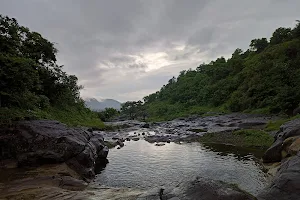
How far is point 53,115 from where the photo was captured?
4056cm

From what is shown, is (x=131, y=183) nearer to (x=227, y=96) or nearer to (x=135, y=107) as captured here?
(x=227, y=96)

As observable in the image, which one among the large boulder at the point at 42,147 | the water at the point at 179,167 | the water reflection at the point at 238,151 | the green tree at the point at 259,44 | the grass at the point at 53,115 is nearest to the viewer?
the large boulder at the point at 42,147

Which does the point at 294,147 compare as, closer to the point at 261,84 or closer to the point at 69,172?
the point at 69,172

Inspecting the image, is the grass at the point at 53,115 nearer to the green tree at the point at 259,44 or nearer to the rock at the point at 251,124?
the rock at the point at 251,124

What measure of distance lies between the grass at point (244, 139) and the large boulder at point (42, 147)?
69.2 ft

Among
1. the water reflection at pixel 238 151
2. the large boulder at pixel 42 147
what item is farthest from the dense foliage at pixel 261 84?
the large boulder at pixel 42 147

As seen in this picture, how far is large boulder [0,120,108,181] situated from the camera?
18.8m

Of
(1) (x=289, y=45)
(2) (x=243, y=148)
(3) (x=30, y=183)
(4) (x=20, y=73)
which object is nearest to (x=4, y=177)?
(3) (x=30, y=183)

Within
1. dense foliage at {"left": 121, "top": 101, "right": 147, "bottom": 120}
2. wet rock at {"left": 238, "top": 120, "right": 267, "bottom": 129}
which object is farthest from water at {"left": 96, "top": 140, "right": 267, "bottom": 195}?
dense foliage at {"left": 121, "top": 101, "right": 147, "bottom": 120}

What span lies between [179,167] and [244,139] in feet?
51.8

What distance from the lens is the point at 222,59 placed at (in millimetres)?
155000

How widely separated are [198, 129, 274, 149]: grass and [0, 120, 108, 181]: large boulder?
69.2 ft

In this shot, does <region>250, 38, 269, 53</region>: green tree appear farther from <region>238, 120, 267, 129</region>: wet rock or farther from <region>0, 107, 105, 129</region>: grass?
<region>0, 107, 105, 129</region>: grass

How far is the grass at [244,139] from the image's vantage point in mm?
31953
